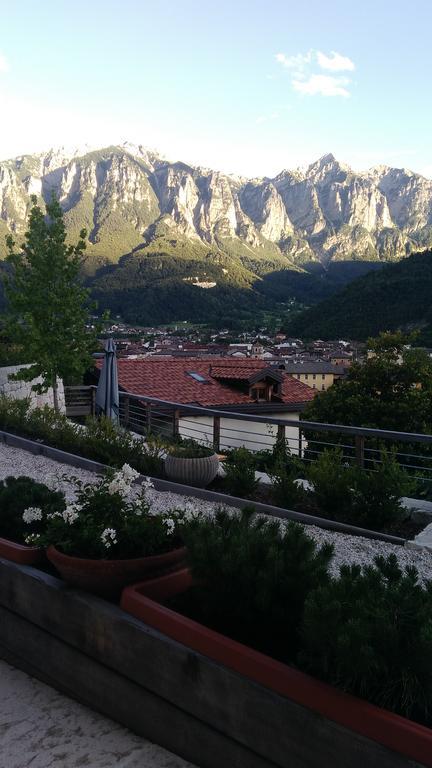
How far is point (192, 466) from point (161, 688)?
465cm

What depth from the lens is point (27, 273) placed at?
1550cm

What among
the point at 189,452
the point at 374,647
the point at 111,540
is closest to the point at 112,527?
the point at 111,540

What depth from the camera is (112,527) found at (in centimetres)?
359

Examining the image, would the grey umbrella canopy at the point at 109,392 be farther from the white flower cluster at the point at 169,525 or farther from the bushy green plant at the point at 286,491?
the white flower cluster at the point at 169,525

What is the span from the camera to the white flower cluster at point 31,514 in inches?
152

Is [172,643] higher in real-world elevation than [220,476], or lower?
higher

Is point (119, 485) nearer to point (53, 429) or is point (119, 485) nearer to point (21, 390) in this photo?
point (53, 429)

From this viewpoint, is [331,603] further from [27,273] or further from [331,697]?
[27,273]

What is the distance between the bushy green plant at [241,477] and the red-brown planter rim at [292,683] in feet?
12.9

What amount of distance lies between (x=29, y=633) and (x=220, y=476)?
14.9 feet

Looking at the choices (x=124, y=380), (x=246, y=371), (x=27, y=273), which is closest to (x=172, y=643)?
(x=27, y=273)

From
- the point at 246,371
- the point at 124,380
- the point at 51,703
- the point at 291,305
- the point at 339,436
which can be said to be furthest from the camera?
the point at 291,305

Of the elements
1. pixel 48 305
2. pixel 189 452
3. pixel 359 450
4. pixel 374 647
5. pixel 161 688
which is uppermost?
pixel 48 305

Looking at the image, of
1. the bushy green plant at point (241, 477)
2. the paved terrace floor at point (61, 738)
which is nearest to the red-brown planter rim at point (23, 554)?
the paved terrace floor at point (61, 738)
